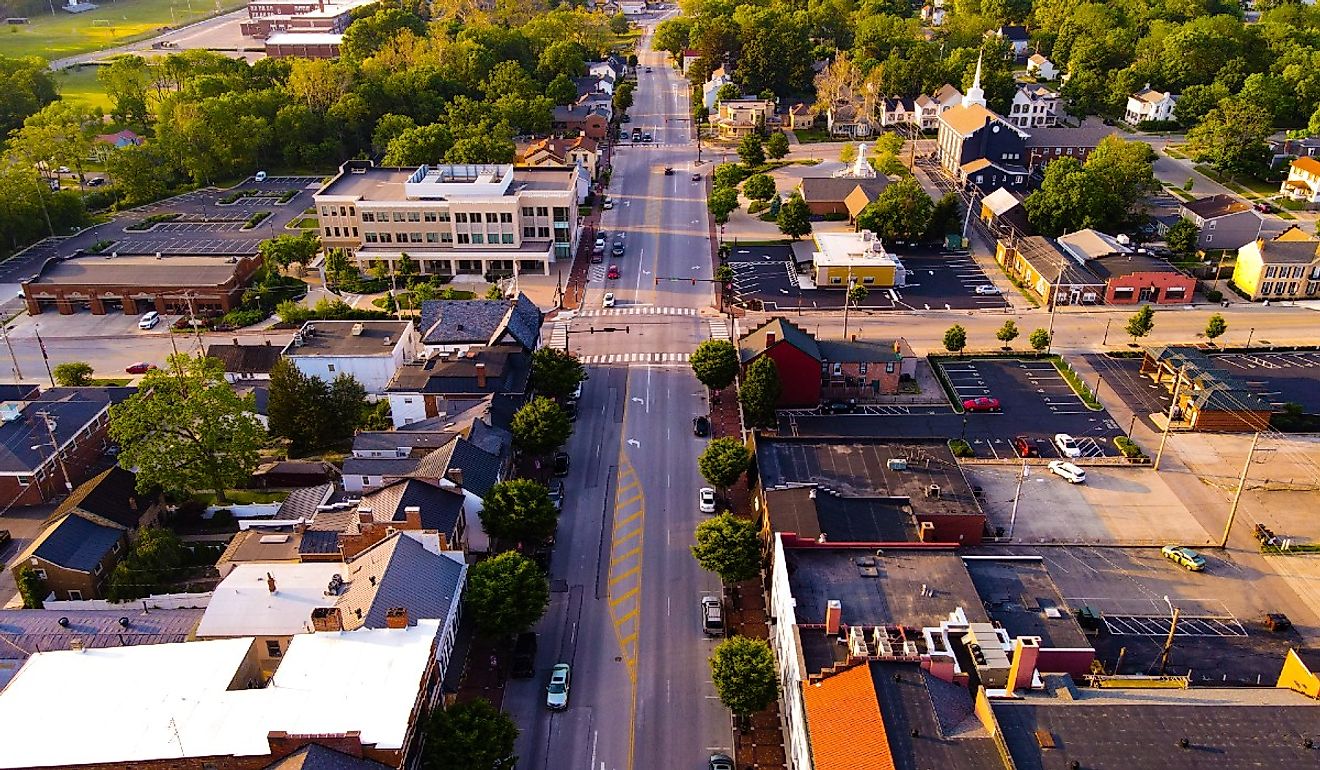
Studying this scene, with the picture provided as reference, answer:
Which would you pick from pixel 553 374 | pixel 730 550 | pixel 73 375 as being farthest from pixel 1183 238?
pixel 73 375

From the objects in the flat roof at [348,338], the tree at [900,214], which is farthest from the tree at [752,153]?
the flat roof at [348,338]

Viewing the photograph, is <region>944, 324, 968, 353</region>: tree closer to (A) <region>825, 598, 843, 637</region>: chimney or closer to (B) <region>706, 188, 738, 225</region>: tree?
(B) <region>706, 188, 738, 225</region>: tree

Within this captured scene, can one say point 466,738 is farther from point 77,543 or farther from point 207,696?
point 77,543

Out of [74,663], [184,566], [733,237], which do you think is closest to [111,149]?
[733,237]

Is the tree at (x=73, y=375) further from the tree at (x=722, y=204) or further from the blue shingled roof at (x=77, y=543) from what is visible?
the tree at (x=722, y=204)

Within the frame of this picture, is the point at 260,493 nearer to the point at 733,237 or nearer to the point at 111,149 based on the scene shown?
the point at 733,237

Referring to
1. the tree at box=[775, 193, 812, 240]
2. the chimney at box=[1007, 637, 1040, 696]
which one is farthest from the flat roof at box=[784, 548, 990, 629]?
the tree at box=[775, 193, 812, 240]

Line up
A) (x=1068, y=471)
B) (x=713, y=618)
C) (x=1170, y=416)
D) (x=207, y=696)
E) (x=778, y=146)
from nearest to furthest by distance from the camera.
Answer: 1. (x=207, y=696)
2. (x=713, y=618)
3. (x=1068, y=471)
4. (x=1170, y=416)
5. (x=778, y=146)
